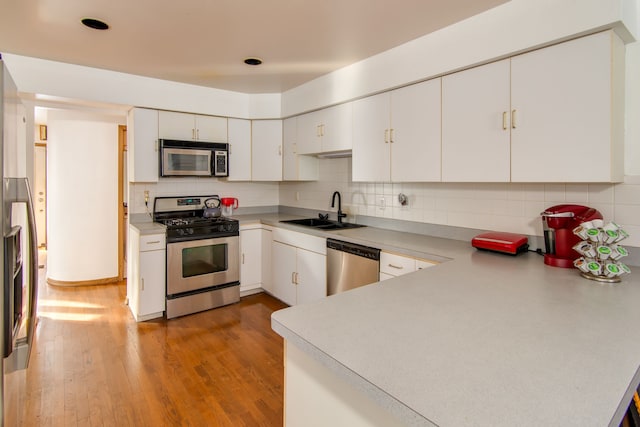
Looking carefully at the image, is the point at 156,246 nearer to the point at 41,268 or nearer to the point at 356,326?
the point at 356,326

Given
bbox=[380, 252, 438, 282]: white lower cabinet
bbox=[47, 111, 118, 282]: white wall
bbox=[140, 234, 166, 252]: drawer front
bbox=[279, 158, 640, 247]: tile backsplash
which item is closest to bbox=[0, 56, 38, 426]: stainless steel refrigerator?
bbox=[140, 234, 166, 252]: drawer front

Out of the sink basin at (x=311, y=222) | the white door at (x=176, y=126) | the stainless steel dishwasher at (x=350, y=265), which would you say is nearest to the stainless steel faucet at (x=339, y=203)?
the sink basin at (x=311, y=222)

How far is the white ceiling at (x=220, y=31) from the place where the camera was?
2121mm

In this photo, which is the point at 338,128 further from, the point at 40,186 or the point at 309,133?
the point at 40,186

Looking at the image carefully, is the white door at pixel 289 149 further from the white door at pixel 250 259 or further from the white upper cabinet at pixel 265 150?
the white door at pixel 250 259

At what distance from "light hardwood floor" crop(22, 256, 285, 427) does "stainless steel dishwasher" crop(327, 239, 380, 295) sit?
0.71m

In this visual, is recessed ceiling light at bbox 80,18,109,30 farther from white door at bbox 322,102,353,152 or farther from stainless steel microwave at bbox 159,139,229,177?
white door at bbox 322,102,353,152

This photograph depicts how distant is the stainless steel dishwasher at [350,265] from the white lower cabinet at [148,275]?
1.65m

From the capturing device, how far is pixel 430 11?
7.06ft

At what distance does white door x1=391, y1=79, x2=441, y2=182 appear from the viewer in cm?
250

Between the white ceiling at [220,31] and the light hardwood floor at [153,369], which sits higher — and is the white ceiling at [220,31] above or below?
above

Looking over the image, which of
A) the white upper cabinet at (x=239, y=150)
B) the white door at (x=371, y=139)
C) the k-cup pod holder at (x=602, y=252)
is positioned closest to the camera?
the k-cup pod holder at (x=602, y=252)

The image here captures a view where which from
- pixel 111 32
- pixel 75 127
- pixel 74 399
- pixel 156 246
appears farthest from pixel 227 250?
pixel 75 127

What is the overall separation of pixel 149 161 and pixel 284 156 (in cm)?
147
